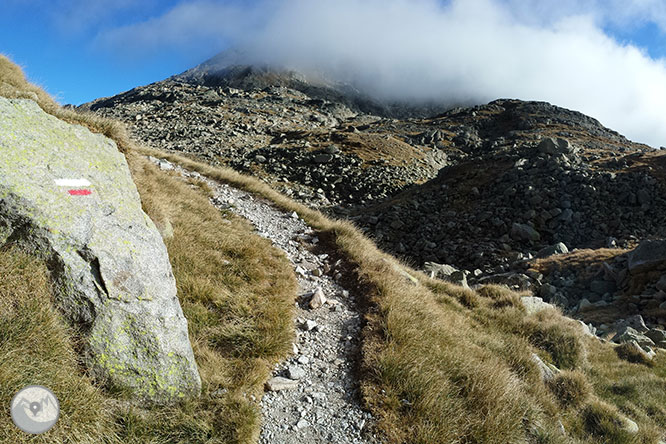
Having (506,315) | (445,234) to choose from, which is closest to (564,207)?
(445,234)

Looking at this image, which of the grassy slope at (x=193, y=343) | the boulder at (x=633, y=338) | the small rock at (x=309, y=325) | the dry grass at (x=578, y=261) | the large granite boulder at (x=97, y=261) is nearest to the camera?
the grassy slope at (x=193, y=343)

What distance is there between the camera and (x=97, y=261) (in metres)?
3.82

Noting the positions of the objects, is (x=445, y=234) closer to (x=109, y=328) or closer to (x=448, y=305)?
(x=448, y=305)

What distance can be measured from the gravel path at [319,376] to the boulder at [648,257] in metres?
15.6

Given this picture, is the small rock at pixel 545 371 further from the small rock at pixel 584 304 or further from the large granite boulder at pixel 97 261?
the small rock at pixel 584 304

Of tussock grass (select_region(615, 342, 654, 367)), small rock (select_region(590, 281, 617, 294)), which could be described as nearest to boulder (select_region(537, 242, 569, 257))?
small rock (select_region(590, 281, 617, 294))

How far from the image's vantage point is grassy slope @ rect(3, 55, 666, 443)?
4.52 m

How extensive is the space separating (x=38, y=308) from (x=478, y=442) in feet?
17.3

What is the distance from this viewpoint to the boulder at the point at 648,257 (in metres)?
15.5

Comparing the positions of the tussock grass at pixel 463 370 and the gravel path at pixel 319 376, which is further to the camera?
the tussock grass at pixel 463 370

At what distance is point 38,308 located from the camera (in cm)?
332

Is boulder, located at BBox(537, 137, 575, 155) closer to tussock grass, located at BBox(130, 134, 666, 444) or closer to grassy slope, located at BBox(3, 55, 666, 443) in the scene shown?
grassy slope, located at BBox(3, 55, 666, 443)

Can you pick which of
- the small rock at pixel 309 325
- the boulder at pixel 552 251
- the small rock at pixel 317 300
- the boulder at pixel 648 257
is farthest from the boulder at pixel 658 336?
the small rock at pixel 309 325

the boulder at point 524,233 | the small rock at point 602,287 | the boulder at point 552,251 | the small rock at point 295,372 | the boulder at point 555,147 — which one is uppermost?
the boulder at point 555,147
